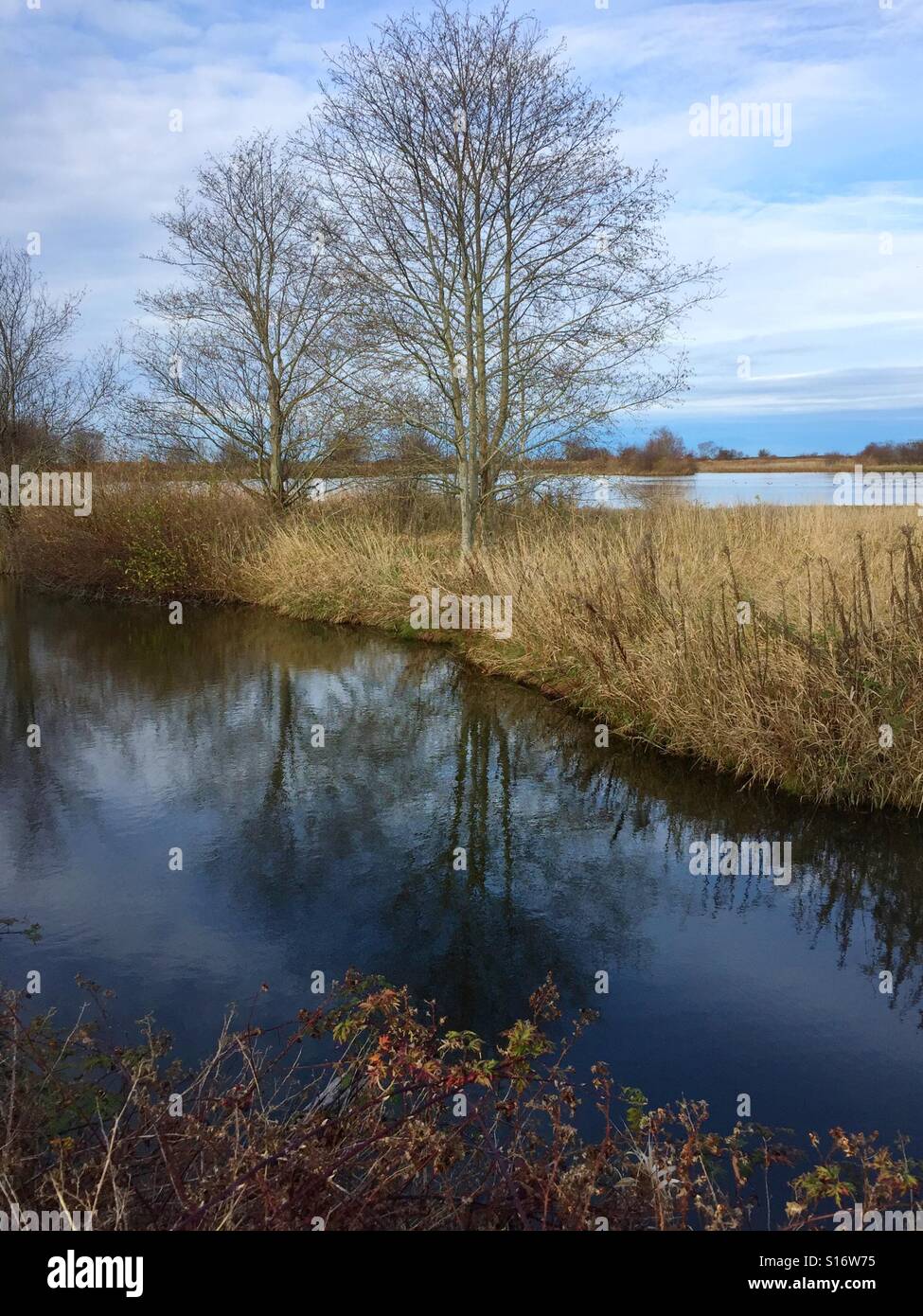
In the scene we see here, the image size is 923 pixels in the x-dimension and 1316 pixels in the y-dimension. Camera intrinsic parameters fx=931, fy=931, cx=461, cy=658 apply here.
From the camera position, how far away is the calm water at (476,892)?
172 inches

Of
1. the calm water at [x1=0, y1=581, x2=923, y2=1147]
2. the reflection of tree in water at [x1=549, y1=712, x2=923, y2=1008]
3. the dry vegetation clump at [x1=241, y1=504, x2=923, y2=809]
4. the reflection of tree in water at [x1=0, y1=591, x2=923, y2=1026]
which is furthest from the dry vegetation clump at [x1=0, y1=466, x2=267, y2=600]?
the reflection of tree in water at [x1=549, y1=712, x2=923, y2=1008]

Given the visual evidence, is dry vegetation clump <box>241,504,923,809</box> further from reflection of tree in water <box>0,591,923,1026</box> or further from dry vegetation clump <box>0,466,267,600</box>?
dry vegetation clump <box>0,466,267,600</box>

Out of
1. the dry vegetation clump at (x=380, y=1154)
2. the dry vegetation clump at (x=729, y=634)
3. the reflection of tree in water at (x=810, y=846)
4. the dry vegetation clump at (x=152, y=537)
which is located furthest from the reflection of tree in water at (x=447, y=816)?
the dry vegetation clump at (x=152, y=537)

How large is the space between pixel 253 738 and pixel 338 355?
11.6 metres

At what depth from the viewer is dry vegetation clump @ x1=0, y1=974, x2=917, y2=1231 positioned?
8.35 ft

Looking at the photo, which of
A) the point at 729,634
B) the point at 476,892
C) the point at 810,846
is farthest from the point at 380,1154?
the point at 729,634

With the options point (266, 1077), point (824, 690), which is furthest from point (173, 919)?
point (824, 690)

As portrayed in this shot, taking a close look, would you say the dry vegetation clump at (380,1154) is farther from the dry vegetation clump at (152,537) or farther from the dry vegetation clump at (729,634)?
the dry vegetation clump at (152,537)

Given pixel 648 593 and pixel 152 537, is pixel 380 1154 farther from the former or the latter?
pixel 152 537

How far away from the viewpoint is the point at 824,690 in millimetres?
7402

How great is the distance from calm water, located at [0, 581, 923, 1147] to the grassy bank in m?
0.52

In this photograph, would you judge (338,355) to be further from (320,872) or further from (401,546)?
(320,872)
